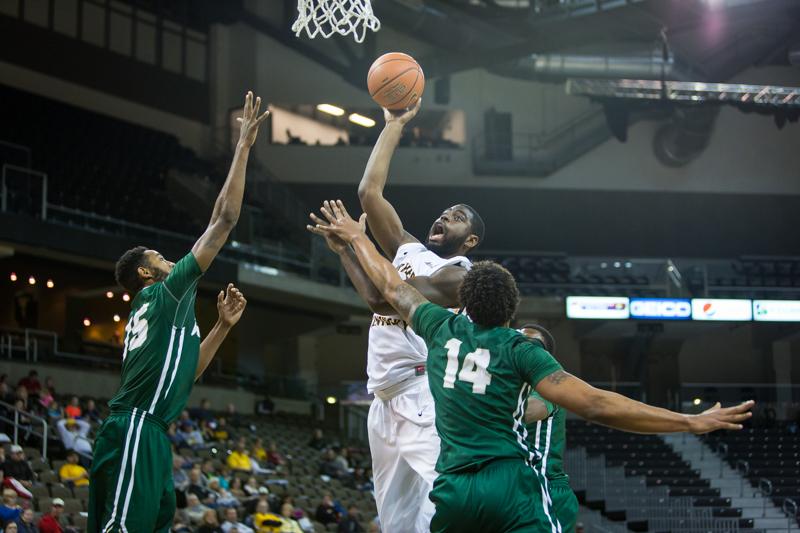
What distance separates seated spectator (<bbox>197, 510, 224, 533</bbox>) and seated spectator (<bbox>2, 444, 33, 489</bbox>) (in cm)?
223

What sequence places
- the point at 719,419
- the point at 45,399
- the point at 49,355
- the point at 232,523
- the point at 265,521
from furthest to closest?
1. the point at 49,355
2. the point at 45,399
3. the point at 265,521
4. the point at 232,523
5. the point at 719,419

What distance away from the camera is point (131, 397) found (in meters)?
5.94

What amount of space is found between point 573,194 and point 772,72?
23.8ft

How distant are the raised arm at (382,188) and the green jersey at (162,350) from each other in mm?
Result: 1023

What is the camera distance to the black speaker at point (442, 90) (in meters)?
32.7

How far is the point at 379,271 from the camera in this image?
507 cm

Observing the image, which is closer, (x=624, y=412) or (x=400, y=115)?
(x=624, y=412)

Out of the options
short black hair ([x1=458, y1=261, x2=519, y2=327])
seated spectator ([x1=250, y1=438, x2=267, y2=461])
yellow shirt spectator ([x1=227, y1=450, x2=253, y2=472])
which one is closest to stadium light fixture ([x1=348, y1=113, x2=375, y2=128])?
seated spectator ([x1=250, y1=438, x2=267, y2=461])

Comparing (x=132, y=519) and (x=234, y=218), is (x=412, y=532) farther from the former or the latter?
(x=234, y=218)

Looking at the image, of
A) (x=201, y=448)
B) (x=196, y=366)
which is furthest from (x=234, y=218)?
(x=201, y=448)

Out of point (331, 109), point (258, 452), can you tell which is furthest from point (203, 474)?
point (331, 109)

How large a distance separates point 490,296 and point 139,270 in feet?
8.32

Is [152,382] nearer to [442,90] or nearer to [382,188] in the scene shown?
[382,188]

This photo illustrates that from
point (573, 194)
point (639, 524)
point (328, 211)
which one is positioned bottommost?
point (639, 524)
